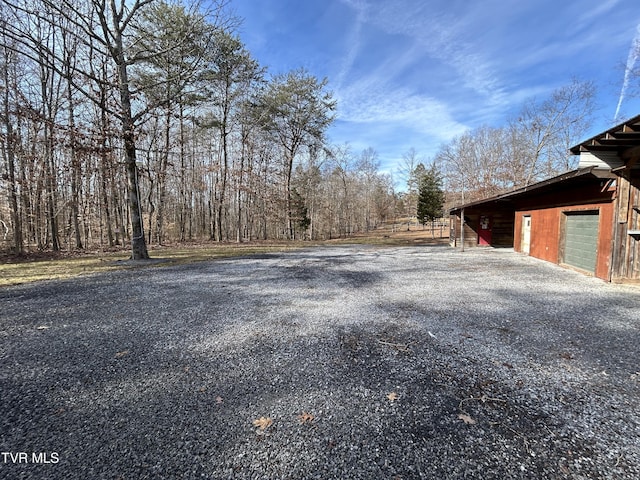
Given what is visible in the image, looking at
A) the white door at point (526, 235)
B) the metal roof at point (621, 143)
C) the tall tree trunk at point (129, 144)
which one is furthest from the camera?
the white door at point (526, 235)

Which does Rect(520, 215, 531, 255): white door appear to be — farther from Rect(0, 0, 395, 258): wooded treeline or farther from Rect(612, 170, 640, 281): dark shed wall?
Rect(0, 0, 395, 258): wooded treeline

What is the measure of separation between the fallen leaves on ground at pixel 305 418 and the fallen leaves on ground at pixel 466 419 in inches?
43.2

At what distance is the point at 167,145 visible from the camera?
49.0 ft

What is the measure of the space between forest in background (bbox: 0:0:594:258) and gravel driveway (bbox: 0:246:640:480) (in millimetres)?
6864

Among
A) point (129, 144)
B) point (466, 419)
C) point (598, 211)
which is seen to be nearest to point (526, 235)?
point (598, 211)

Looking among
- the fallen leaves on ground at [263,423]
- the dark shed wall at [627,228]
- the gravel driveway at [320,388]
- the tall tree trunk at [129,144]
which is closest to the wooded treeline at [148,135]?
the tall tree trunk at [129,144]

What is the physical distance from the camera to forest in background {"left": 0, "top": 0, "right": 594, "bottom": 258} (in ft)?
29.1

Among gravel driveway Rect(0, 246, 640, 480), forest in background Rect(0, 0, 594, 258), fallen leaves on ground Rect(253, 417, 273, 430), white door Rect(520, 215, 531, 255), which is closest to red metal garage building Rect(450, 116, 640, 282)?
white door Rect(520, 215, 531, 255)

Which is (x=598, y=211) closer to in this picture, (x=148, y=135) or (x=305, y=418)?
(x=305, y=418)

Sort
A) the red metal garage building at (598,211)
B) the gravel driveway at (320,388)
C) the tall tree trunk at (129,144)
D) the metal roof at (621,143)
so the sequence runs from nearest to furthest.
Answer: the gravel driveway at (320,388) < the metal roof at (621,143) < the red metal garage building at (598,211) < the tall tree trunk at (129,144)

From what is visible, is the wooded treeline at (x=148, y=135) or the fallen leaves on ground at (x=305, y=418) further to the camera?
the wooded treeline at (x=148, y=135)

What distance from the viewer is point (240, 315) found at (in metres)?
4.27

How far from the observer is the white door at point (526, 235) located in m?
11.4

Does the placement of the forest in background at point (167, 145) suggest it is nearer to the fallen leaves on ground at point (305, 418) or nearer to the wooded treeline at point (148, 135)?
the wooded treeline at point (148, 135)
